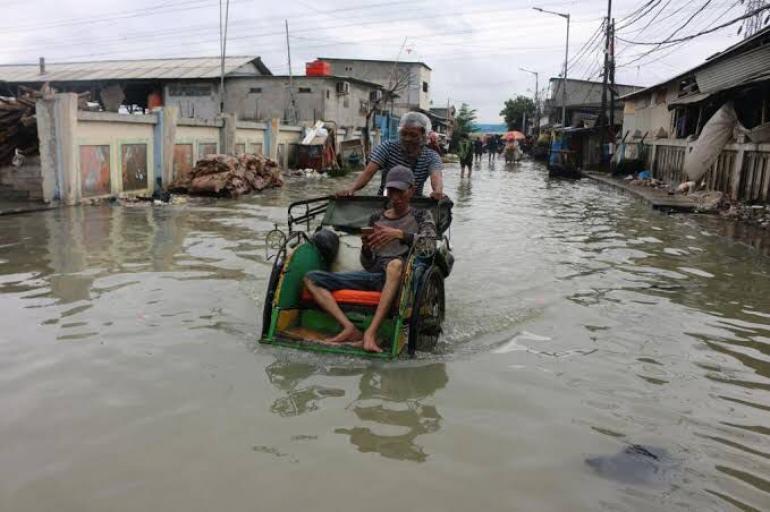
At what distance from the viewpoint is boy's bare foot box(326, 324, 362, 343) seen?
5.01 meters

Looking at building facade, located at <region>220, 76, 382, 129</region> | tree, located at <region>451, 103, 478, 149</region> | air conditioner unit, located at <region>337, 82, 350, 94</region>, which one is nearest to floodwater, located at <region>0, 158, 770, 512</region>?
building facade, located at <region>220, 76, 382, 129</region>

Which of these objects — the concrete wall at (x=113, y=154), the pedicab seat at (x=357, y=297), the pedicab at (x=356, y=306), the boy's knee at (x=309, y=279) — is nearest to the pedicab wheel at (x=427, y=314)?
the pedicab at (x=356, y=306)

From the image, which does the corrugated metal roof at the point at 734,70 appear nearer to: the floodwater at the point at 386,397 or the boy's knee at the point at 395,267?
the floodwater at the point at 386,397

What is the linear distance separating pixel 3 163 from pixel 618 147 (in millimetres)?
25433

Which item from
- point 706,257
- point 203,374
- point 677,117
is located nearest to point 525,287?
point 706,257

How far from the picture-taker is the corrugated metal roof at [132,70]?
34.2 meters

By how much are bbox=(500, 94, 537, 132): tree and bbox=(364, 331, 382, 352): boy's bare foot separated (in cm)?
7904

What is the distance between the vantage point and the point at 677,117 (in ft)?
78.4

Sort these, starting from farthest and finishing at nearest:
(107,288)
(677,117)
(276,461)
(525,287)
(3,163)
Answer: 1. (677,117)
2. (3,163)
3. (525,287)
4. (107,288)
5. (276,461)

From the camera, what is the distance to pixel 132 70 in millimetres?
35938

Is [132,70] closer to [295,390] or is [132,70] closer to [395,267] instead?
[395,267]

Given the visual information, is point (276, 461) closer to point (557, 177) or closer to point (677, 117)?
point (677, 117)

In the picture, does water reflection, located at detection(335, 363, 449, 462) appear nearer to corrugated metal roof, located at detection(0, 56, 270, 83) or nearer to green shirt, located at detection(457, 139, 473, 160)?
green shirt, located at detection(457, 139, 473, 160)

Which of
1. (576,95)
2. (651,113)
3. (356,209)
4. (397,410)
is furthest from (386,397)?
(576,95)
